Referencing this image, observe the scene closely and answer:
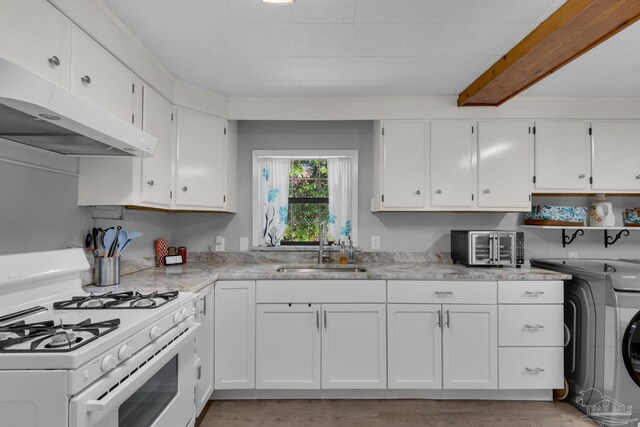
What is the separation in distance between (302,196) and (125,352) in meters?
2.23

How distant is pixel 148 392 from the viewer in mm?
1410

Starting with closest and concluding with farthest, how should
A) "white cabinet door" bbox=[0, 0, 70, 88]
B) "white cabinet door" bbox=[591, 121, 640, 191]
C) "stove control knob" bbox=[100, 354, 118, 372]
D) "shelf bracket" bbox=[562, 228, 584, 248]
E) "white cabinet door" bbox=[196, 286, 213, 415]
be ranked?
"stove control knob" bbox=[100, 354, 118, 372], "white cabinet door" bbox=[0, 0, 70, 88], "white cabinet door" bbox=[196, 286, 213, 415], "white cabinet door" bbox=[591, 121, 640, 191], "shelf bracket" bbox=[562, 228, 584, 248]

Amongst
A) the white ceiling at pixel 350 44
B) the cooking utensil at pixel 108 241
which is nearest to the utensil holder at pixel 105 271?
the cooking utensil at pixel 108 241

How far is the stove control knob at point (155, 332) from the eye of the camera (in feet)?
4.58

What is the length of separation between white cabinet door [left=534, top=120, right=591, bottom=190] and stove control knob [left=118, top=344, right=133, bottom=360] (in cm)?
289

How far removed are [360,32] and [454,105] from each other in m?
1.23

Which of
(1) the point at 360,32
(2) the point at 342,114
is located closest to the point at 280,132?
(2) the point at 342,114

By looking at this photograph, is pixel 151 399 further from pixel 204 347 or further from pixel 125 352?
pixel 204 347

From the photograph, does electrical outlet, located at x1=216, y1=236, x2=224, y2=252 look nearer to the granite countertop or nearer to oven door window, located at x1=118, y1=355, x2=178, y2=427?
the granite countertop

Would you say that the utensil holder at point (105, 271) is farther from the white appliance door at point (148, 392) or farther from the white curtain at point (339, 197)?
the white curtain at point (339, 197)

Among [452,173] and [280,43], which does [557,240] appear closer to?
[452,173]

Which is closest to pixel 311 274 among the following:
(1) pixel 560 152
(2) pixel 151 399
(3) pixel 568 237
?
(2) pixel 151 399

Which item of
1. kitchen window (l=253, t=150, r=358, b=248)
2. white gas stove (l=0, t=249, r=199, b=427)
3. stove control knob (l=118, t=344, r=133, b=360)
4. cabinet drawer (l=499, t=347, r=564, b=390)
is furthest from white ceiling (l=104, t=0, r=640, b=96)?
cabinet drawer (l=499, t=347, r=564, b=390)

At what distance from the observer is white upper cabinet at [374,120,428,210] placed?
2.90m
